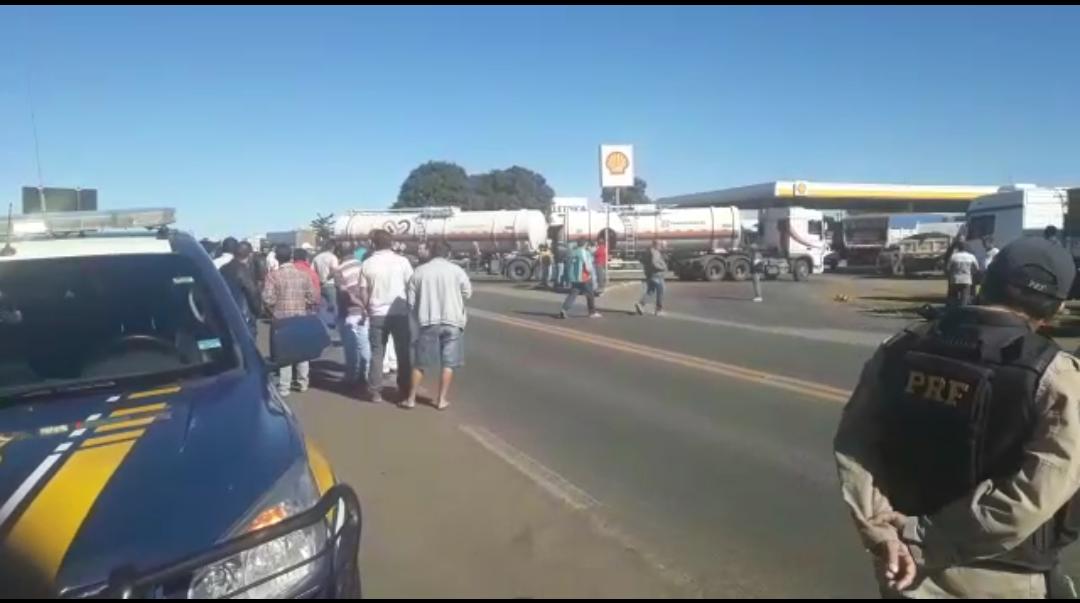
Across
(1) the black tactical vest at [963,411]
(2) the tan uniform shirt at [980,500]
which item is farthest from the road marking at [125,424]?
(1) the black tactical vest at [963,411]

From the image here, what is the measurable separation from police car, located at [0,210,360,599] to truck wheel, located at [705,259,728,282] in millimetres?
34044

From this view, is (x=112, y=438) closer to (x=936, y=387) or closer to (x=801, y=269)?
(x=936, y=387)

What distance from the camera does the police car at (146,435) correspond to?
2.41 meters

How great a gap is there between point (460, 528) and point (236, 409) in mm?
2499

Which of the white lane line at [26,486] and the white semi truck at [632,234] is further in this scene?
the white semi truck at [632,234]

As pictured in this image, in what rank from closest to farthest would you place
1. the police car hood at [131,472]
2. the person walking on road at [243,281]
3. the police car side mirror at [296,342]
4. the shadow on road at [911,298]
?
1. the police car hood at [131,472]
2. the police car side mirror at [296,342]
3. the person walking on road at [243,281]
4. the shadow on road at [911,298]

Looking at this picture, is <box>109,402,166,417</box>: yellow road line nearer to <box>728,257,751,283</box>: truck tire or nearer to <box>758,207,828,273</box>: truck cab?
<box>728,257,751,283</box>: truck tire

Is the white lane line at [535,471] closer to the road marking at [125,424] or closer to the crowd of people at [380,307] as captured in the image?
the crowd of people at [380,307]

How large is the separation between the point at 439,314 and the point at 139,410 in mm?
6056

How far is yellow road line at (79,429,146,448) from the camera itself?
296cm

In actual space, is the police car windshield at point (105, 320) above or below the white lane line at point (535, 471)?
above

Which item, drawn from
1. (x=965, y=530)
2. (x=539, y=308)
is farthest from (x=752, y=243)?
(x=965, y=530)

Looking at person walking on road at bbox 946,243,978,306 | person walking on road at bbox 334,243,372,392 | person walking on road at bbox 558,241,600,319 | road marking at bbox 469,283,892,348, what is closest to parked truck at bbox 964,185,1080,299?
person walking on road at bbox 946,243,978,306

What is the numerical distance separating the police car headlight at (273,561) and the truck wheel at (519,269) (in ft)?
124
